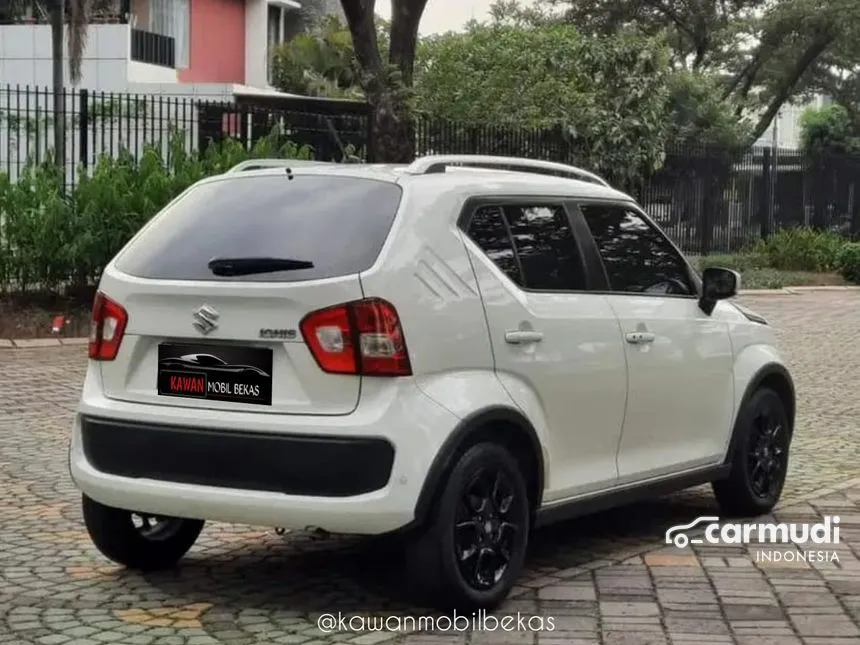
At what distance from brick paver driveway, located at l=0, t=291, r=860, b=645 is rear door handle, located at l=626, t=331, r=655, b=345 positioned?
98 cm

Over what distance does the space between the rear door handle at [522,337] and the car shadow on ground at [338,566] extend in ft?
3.30

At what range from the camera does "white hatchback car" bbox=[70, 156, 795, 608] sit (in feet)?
17.3

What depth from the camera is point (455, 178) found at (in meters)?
5.98

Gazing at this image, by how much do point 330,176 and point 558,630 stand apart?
6.55 feet

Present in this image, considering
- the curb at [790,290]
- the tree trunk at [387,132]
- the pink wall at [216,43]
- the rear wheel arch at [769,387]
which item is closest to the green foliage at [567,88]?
the curb at [790,290]

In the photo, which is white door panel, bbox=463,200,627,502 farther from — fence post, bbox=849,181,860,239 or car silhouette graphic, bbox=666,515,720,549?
fence post, bbox=849,181,860,239

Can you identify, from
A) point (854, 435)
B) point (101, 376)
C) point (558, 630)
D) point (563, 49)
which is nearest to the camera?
point (558, 630)

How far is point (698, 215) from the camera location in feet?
93.7

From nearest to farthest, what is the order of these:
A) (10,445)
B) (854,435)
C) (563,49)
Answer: (10,445) < (854,435) < (563,49)

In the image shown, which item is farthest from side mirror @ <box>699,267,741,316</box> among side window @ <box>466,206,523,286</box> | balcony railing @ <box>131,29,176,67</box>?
balcony railing @ <box>131,29,176,67</box>

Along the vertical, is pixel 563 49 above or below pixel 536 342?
above

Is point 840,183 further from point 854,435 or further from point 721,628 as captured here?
point 721,628

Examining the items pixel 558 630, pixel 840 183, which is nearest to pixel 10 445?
pixel 558 630

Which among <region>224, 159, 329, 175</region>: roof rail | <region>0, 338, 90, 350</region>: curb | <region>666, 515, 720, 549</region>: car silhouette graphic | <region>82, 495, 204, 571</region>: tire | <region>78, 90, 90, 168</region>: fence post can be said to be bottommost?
<region>666, 515, 720, 549</region>: car silhouette graphic
